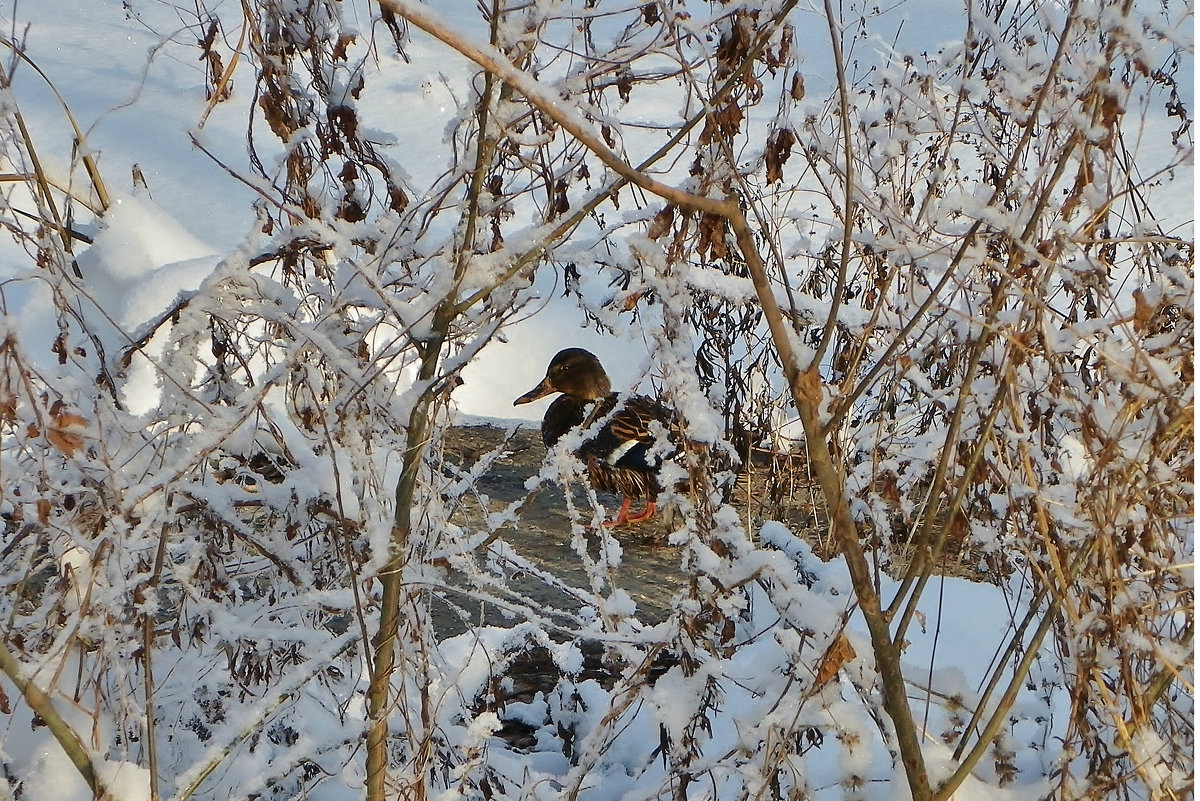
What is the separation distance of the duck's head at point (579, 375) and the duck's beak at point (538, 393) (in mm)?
80

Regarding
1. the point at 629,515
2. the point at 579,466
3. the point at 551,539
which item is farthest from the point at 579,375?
the point at 579,466

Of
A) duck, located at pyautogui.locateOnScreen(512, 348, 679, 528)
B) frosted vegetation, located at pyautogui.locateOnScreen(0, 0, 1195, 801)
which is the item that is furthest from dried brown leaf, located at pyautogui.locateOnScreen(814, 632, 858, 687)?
duck, located at pyautogui.locateOnScreen(512, 348, 679, 528)

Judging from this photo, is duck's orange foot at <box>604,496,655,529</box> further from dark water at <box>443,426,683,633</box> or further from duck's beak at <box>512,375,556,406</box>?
duck's beak at <box>512,375,556,406</box>

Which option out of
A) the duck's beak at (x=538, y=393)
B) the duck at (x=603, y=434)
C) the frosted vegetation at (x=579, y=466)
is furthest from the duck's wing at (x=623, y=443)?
the frosted vegetation at (x=579, y=466)

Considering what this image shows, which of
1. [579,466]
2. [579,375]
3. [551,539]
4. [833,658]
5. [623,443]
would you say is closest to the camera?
[833,658]

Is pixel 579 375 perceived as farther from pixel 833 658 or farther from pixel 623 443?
pixel 833 658

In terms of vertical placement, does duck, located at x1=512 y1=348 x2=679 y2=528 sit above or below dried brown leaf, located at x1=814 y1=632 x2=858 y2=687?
above

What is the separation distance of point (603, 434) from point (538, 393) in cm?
46

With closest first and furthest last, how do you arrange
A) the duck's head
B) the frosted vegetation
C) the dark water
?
1. the frosted vegetation
2. the dark water
3. the duck's head

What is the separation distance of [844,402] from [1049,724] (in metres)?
1.27

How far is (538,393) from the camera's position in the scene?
4613 mm

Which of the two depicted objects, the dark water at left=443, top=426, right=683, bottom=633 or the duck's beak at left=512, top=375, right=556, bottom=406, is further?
the duck's beak at left=512, top=375, right=556, bottom=406

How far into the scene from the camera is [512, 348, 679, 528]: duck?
165 inches

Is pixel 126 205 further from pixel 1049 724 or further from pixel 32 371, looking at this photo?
pixel 1049 724
